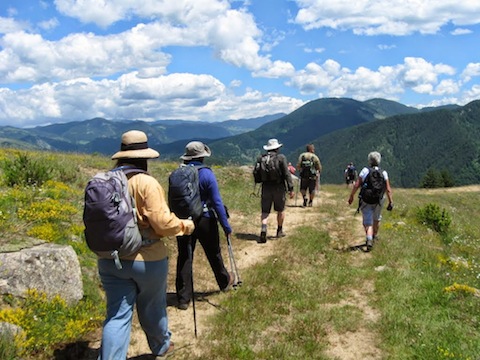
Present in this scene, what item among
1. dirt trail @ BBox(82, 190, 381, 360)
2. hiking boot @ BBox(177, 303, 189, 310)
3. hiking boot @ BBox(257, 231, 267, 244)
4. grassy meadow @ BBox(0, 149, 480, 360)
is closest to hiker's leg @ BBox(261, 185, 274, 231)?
hiking boot @ BBox(257, 231, 267, 244)

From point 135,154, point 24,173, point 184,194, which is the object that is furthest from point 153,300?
point 24,173

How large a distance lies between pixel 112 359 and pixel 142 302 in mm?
672

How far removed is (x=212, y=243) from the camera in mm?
7234

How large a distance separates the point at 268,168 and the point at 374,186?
285cm

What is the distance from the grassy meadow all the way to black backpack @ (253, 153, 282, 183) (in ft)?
6.34

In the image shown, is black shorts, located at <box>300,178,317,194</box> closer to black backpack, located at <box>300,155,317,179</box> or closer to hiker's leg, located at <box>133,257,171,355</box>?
black backpack, located at <box>300,155,317,179</box>

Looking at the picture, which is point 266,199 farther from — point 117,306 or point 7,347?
point 7,347

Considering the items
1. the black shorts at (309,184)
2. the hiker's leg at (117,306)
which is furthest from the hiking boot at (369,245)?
the hiker's leg at (117,306)

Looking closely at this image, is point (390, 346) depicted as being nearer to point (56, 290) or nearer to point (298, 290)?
point (298, 290)

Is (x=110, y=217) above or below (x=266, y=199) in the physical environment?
above

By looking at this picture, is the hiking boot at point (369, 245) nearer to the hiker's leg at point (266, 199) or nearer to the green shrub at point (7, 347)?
the hiker's leg at point (266, 199)

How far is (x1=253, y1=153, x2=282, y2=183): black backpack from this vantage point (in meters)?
10.9

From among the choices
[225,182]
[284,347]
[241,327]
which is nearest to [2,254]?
[241,327]

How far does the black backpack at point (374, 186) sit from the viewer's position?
1027 centimetres
